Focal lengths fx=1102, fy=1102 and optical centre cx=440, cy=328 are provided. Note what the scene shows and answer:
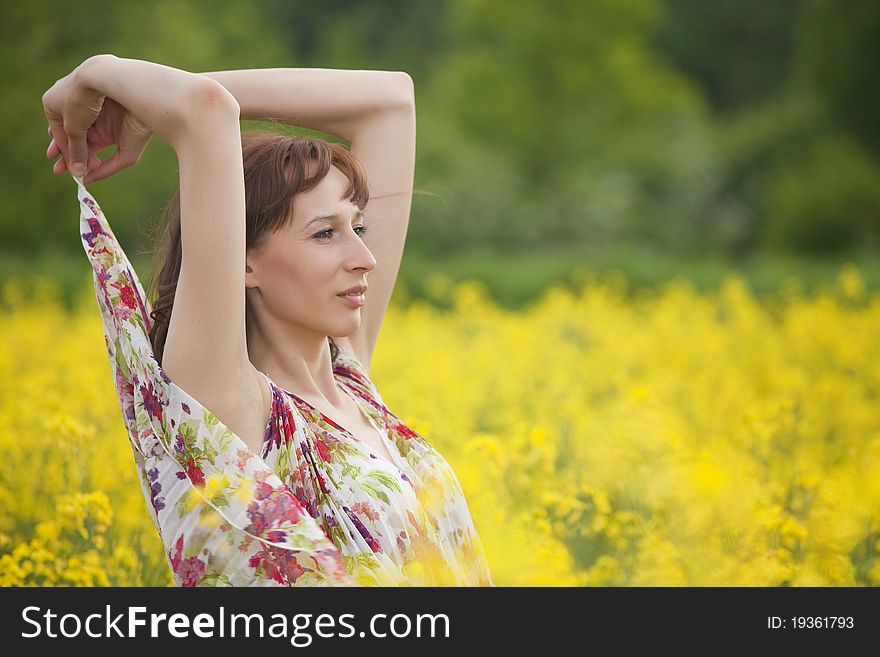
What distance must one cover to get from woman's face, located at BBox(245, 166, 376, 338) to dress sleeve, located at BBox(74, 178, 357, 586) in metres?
0.26

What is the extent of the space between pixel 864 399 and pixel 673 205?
22078mm

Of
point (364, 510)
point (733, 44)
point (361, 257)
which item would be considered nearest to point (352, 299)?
point (361, 257)

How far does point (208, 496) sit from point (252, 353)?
1.30 ft

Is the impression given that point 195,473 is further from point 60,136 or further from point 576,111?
point 576,111

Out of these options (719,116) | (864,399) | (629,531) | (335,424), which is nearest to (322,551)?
(335,424)

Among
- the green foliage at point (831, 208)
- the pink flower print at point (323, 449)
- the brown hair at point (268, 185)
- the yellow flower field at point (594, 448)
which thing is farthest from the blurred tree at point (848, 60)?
the pink flower print at point (323, 449)

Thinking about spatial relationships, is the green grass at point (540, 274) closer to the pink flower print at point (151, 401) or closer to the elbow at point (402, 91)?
the elbow at point (402, 91)

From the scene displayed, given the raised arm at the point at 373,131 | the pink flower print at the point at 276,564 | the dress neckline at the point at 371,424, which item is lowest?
the pink flower print at the point at 276,564

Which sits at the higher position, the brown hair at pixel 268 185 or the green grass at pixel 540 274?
the green grass at pixel 540 274

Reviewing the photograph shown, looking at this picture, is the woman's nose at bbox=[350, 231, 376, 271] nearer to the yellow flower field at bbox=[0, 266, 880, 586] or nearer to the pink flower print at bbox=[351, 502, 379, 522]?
the pink flower print at bbox=[351, 502, 379, 522]

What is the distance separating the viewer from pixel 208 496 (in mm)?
1748

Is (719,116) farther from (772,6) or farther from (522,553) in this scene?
(522,553)

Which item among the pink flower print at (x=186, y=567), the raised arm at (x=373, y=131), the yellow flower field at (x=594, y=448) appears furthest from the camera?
the yellow flower field at (x=594, y=448)

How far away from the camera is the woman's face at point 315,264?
201 cm
